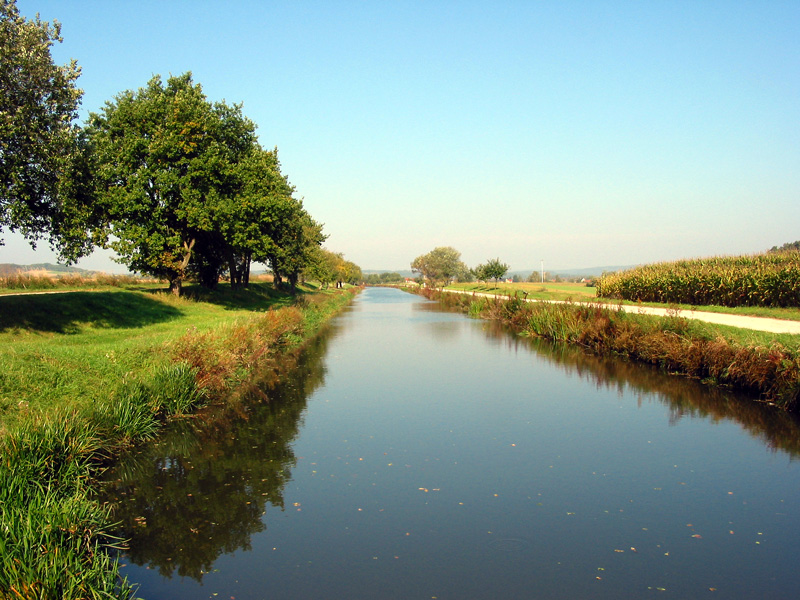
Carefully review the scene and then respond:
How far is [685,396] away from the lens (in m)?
15.8

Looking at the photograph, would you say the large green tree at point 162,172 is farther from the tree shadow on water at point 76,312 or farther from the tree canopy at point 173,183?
the tree shadow on water at point 76,312

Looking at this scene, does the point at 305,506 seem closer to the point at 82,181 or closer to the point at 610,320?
the point at 82,181

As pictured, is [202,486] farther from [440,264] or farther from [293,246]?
[440,264]

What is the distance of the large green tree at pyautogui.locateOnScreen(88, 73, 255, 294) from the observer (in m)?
28.8

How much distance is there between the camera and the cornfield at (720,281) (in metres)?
28.3

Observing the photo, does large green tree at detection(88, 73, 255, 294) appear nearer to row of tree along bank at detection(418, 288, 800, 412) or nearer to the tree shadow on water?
the tree shadow on water

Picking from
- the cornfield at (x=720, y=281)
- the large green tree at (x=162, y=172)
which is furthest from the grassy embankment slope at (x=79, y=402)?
the cornfield at (x=720, y=281)

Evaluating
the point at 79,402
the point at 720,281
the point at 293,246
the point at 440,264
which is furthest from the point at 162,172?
the point at 440,264

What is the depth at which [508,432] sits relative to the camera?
12.5 m

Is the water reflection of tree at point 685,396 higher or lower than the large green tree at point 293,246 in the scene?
lower

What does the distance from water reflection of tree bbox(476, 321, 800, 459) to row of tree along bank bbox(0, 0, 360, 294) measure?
1791 cm

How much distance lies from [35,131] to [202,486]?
13252 mm

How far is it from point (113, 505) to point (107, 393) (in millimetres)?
3487

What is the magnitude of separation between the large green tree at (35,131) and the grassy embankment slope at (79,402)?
3576 millimetres
